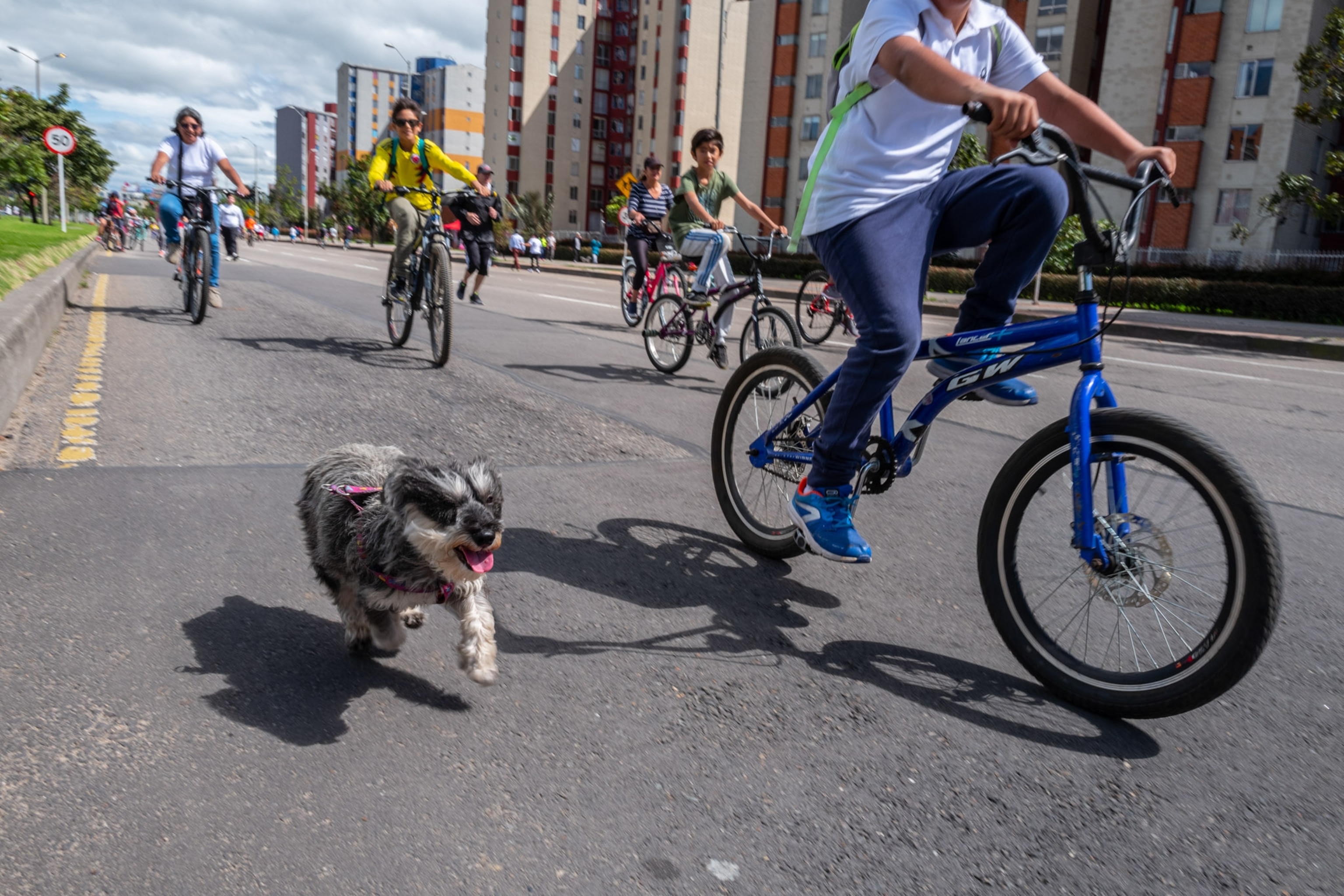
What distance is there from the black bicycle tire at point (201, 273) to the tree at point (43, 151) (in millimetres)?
20246

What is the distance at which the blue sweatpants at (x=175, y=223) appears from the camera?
34.0 feet

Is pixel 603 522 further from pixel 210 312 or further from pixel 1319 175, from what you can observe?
pixel 1319 175

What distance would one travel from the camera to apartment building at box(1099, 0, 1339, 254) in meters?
40.2

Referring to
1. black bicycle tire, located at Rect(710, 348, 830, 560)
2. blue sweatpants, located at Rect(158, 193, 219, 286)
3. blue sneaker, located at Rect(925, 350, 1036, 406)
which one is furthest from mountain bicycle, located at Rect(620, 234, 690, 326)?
blue sneaker, located at Rect(925, 350, 1036, 406)

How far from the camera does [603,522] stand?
417 centimetres

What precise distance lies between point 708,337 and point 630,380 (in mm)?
1052

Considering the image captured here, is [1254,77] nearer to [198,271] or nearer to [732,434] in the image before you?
[198,271]

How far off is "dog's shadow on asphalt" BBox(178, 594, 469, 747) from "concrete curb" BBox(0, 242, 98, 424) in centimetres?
312

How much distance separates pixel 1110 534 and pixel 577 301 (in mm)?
15438

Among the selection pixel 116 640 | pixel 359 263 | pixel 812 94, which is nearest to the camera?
pixel 116 640

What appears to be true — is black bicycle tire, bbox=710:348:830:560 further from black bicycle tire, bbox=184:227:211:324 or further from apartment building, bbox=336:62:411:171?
apartment building, bbox=336:62:411:171

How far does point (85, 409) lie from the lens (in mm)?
5852

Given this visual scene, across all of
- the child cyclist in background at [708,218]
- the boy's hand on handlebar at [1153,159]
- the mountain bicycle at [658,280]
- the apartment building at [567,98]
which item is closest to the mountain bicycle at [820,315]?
the mountain bicycle at [658,280]

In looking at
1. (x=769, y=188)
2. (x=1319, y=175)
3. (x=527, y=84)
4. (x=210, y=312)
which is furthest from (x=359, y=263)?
(x=527, y=84)
